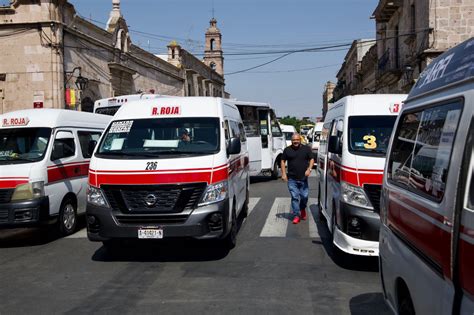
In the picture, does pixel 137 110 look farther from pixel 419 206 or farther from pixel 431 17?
pixel 431 17

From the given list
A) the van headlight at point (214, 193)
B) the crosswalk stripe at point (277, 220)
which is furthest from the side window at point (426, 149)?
the crosswalk stripe at point (277, 220)

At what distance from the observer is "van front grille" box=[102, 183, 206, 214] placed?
22.2 ft

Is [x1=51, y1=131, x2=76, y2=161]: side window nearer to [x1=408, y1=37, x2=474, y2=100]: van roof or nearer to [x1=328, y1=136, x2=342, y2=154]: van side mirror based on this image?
[x1=328, y1=136, x2=342, y2=154]: van side mirror

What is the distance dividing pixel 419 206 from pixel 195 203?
4027mm

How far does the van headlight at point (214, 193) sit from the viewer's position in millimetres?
6844

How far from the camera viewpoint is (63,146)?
9.53 m

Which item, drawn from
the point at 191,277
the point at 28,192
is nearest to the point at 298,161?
the point at 191,277

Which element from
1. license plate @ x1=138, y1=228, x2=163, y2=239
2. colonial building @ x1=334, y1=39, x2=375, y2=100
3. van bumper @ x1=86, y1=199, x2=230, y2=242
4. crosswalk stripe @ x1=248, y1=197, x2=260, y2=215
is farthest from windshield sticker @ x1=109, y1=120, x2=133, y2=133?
colonial building @ x1=334, y1=39, x2=375, y2=100

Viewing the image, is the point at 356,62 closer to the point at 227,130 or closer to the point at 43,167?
the point at 227,130

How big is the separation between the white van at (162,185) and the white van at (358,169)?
1.51m

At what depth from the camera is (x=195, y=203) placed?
682 centimetres

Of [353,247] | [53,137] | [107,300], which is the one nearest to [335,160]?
[353,247]

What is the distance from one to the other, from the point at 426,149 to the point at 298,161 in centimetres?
647

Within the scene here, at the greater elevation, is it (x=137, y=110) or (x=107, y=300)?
(x=137, y=110)
